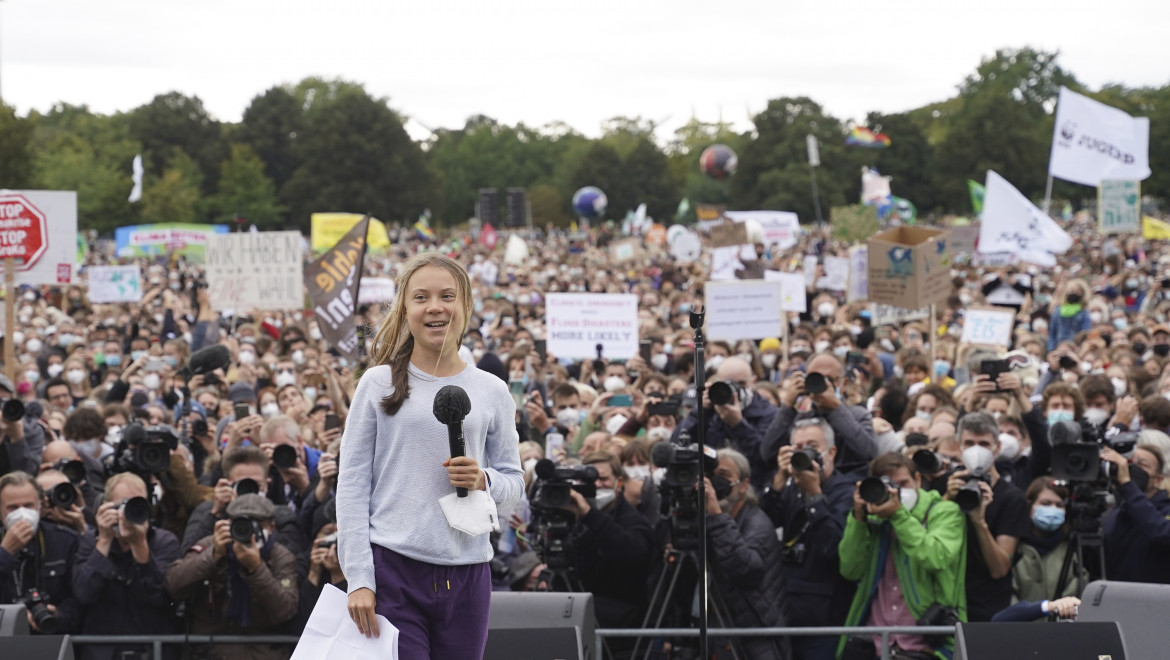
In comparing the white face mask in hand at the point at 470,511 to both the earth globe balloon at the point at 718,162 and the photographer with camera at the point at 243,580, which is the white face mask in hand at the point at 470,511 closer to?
the photographer with camera at the point at 243,580

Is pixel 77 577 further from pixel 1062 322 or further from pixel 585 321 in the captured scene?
pixel 1062 322

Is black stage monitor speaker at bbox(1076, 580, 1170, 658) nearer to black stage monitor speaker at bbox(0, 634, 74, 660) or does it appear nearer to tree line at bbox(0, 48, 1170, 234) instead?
black stage monitor speaker at bbox(0, 634, 74, 660)

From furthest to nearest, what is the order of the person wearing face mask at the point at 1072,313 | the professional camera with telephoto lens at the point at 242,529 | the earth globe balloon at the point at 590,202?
the earth globe balloon at the point at 590,202
the person wearing face mask at the point at 1072,313
the professional camera with telephoto lens at the point at 242,529

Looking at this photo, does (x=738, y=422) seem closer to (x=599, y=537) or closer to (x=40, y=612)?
(x=599, y=537)

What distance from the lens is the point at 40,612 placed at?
620 cm

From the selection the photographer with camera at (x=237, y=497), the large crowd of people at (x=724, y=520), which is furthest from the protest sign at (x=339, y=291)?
the photographer with camera at (x=237, y=497)

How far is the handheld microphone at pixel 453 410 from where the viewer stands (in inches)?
134

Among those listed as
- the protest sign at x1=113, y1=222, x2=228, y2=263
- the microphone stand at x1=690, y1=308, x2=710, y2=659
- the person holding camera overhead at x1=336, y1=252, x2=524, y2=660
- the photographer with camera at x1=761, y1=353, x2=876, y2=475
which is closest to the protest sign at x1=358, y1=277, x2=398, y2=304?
the protest sign at x1=113, y1=222, x2=228, y2=263

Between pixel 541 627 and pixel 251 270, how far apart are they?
11344mm

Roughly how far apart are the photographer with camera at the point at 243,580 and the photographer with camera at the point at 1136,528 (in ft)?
12.5

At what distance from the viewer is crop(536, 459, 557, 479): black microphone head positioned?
623 centimetres

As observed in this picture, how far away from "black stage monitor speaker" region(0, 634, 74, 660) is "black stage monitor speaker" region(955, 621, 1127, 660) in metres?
3.44

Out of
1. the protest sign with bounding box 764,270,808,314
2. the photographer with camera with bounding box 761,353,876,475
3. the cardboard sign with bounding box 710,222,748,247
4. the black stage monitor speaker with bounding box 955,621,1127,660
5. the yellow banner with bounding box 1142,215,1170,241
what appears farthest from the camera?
the yellow banner with bounding box 1142,215,1170,241

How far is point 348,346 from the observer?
11344 mm
